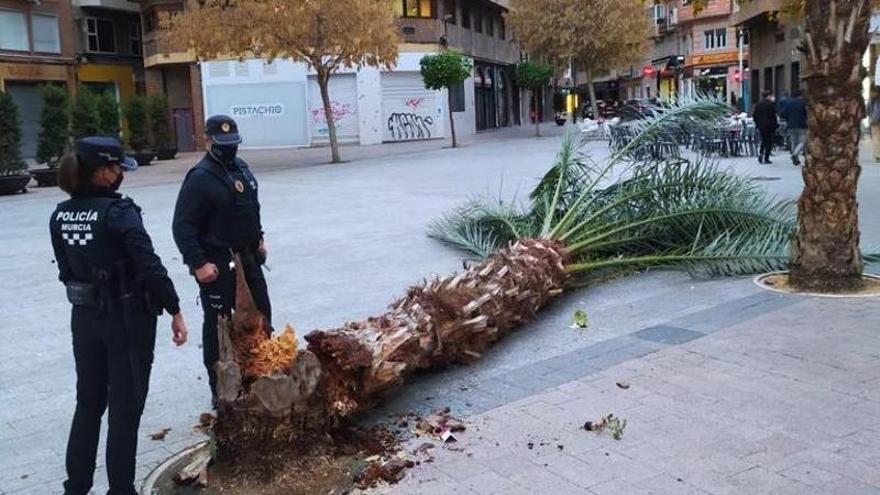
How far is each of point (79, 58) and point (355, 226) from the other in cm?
3462

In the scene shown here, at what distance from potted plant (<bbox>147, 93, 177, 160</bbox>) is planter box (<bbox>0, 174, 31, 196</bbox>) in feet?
43.8

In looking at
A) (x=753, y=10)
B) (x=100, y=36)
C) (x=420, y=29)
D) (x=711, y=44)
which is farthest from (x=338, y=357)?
(x=711, y=44)

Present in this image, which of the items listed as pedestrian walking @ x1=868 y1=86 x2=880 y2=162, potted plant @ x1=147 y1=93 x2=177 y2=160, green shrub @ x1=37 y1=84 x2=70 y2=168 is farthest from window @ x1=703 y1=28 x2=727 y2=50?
green shrub @ x1=37 y1=84 x2=70 y2=168

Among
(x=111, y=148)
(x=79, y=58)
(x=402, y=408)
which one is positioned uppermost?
(x=79, y=58)

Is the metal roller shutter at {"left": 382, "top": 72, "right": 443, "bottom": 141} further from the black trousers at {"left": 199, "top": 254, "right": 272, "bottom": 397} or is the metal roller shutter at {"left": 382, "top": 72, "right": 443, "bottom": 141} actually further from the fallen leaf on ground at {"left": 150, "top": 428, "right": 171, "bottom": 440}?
the fallen leaf on ground at {"left": 150, "top": 428, "right": 171, "bottom": 440}

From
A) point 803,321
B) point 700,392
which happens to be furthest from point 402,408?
point 803,321

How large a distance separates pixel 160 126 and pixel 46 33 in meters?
9.53

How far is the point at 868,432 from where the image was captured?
13.7 ft

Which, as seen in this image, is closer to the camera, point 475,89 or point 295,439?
point 295,439

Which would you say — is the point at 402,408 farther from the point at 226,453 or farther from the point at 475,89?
the point at 475,89

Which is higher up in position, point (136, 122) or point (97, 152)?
point (136, 122)

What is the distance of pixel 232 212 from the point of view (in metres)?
4.76

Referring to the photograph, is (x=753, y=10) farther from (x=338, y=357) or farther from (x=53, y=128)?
(x=338, y=357)

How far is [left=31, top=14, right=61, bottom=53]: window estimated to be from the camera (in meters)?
39.4
